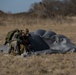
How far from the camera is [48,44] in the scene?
16438mm

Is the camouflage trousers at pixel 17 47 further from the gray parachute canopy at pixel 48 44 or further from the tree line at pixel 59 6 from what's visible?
the tree line at pixel 59 6

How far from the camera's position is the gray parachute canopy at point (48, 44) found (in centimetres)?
1555

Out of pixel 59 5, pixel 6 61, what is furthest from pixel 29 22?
pixel 59 5

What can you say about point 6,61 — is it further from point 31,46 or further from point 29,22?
point 29,22

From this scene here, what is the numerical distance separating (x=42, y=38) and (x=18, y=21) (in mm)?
18283

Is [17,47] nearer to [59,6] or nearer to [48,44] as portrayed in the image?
[48,44]

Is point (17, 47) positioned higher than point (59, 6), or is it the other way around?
point (59, 6)

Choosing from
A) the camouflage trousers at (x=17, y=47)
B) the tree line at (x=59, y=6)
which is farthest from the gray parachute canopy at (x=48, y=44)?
the tree line at (x=59, y=6)

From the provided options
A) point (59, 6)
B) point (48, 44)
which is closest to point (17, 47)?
point (48, 44)

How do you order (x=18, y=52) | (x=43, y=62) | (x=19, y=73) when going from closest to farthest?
(x=19, y=73)
(x=43, y=62)
(x=18, y=52)

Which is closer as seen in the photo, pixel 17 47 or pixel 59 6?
pixel 17 47

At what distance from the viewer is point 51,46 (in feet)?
53.8

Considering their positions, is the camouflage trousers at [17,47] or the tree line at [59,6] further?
the tree line at [59,6]

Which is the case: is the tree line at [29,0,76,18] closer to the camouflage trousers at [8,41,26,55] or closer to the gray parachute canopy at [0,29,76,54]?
the gray parachute canopy at [0,29,76,54]
